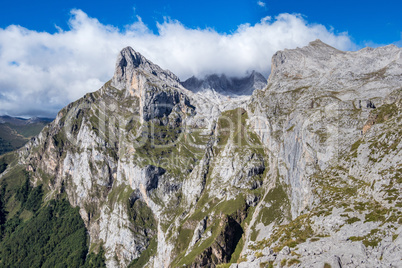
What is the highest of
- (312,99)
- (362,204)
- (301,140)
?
(312,99)

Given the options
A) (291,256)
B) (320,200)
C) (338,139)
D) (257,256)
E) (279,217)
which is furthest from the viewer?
(279,217)

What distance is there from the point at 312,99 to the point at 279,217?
314 ft

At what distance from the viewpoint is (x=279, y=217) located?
169 meters

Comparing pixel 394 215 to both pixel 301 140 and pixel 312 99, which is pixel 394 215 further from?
pixel 312 99

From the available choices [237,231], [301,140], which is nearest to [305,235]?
[301,140]

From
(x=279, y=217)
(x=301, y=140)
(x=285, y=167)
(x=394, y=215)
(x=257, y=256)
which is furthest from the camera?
(x=285, y=167)

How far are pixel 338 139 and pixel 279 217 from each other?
7749cm

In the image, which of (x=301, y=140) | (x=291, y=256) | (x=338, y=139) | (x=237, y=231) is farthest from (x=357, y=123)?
(x=237, y=231)

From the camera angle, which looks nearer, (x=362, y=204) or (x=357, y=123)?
(x=362, y=204)

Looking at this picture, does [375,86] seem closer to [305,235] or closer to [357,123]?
[357,123]

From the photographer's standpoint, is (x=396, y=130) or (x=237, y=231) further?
(x=237, y=231)

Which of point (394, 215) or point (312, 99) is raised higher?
point (312, 99)

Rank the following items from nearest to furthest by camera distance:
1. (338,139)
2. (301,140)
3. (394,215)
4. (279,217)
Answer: (394,215), (338,139), (301,140), (279,217)

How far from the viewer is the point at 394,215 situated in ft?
164
